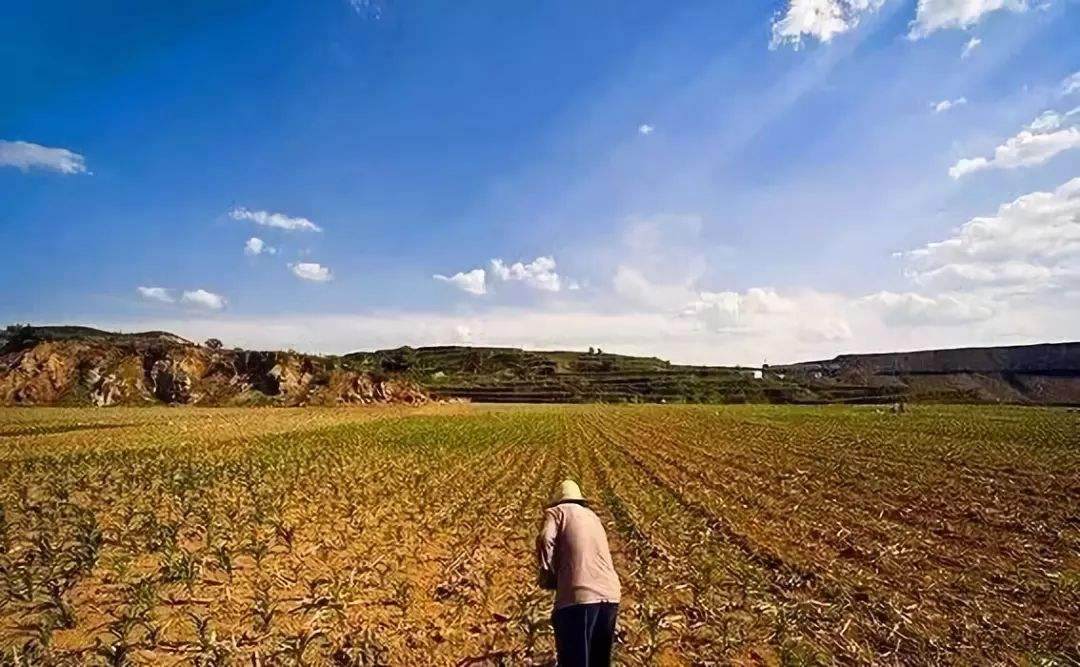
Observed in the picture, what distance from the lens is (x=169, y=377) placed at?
63000 mm

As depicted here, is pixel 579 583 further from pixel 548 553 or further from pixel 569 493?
pixel 569 493

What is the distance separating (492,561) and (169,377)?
6409 centimetres

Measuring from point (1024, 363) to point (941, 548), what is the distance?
19342 centimetres

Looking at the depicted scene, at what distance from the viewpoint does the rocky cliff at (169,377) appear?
58.3 metres

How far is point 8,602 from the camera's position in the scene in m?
6.89

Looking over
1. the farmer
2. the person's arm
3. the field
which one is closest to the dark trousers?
the farmer

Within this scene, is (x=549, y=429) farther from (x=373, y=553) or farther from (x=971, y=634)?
(x=971, y=634)

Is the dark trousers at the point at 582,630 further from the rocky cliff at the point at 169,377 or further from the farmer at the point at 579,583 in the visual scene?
the rocky cliff at the point at 169,377

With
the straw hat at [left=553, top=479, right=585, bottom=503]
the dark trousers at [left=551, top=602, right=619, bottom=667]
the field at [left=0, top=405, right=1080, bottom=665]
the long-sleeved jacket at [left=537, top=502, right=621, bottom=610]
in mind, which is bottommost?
the field at [left=0, top=405, right=1080, bottom=665]

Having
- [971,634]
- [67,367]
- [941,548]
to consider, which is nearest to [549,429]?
[941,548]

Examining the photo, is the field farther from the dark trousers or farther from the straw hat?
the straw hat

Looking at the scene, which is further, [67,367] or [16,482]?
[67,367]

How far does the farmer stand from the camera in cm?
484

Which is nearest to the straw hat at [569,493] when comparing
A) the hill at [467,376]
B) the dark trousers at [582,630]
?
the dark trousers at [582,630]
